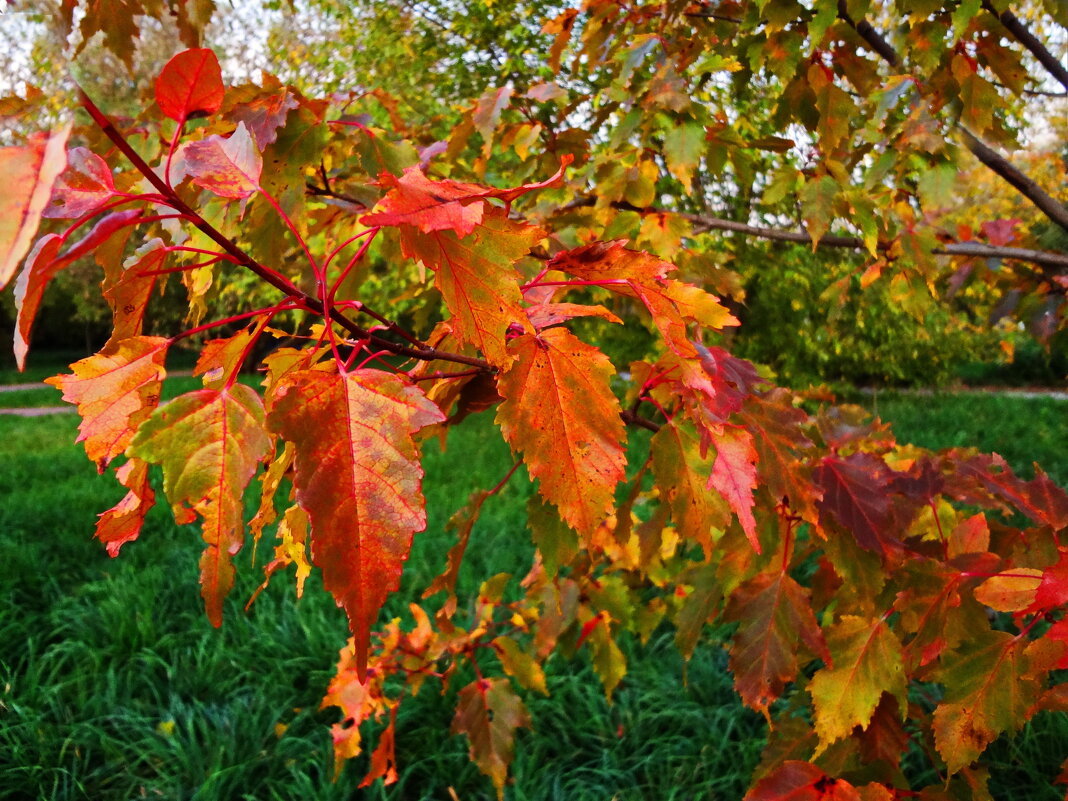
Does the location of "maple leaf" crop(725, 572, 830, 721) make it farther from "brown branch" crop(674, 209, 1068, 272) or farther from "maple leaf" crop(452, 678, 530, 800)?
"brown branch" crop(674, 209, 1068, 272)

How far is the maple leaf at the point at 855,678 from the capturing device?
34.3 inches

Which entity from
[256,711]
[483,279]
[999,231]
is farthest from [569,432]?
[256,711]

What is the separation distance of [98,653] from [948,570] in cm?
244

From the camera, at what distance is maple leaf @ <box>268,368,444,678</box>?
426 mm

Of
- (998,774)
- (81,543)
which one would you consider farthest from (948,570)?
(81,543)

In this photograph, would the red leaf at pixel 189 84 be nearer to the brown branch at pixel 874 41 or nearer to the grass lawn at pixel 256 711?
the brown branch at pixel 874 41

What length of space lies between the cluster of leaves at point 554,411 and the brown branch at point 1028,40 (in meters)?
0.05

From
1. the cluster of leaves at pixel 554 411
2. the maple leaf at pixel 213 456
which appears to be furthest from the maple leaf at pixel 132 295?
the maple leaf at pixel 213 456

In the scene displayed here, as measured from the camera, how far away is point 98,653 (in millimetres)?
2326

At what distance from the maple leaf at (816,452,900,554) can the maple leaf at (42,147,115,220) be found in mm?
782

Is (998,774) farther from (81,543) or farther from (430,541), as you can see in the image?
(81,543)

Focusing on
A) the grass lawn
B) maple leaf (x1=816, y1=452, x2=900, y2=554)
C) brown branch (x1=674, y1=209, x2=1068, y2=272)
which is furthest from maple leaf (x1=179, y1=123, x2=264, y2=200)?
the grass lawn

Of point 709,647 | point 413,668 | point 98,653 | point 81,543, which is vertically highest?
point 413,668

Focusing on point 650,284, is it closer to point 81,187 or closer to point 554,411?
point 554,411
